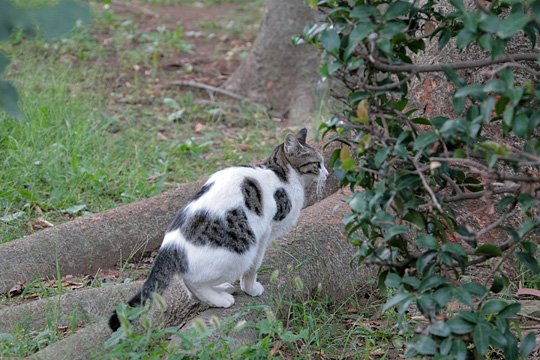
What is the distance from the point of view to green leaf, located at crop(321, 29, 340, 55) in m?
2.48

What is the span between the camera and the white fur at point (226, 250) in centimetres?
331

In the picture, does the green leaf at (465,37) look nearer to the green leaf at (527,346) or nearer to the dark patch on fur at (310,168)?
the green leaf at (527,346)

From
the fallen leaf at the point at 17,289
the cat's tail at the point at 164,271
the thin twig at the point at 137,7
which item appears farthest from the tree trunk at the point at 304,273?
the thin twig at the point at 137,7

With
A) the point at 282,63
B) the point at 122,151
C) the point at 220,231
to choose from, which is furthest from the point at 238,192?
the point at 282,63

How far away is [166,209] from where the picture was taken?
458cm

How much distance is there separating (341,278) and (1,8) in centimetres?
Result: 278

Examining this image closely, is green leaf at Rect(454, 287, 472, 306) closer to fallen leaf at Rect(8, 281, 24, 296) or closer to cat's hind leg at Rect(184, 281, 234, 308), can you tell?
cat's hind leg at Rect(184, 281, 234, 308)

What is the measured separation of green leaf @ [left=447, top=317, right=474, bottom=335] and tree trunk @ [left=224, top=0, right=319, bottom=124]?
451 centimetres

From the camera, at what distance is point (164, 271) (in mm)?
3324

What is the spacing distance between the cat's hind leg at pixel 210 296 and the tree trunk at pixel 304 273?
1.2 inches

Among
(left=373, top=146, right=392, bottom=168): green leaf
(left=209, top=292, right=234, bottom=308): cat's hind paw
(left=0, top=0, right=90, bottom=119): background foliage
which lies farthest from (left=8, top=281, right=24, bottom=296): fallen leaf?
(left=0, top=0, right=90, bottom=119): background foliage

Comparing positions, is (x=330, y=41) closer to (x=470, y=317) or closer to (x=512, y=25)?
(x=512, y=25)

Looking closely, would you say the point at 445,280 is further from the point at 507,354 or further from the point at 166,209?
the point at 166,209

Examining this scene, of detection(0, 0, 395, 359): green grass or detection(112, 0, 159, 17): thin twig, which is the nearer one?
detection(0, 0, 395, 359): green grass
